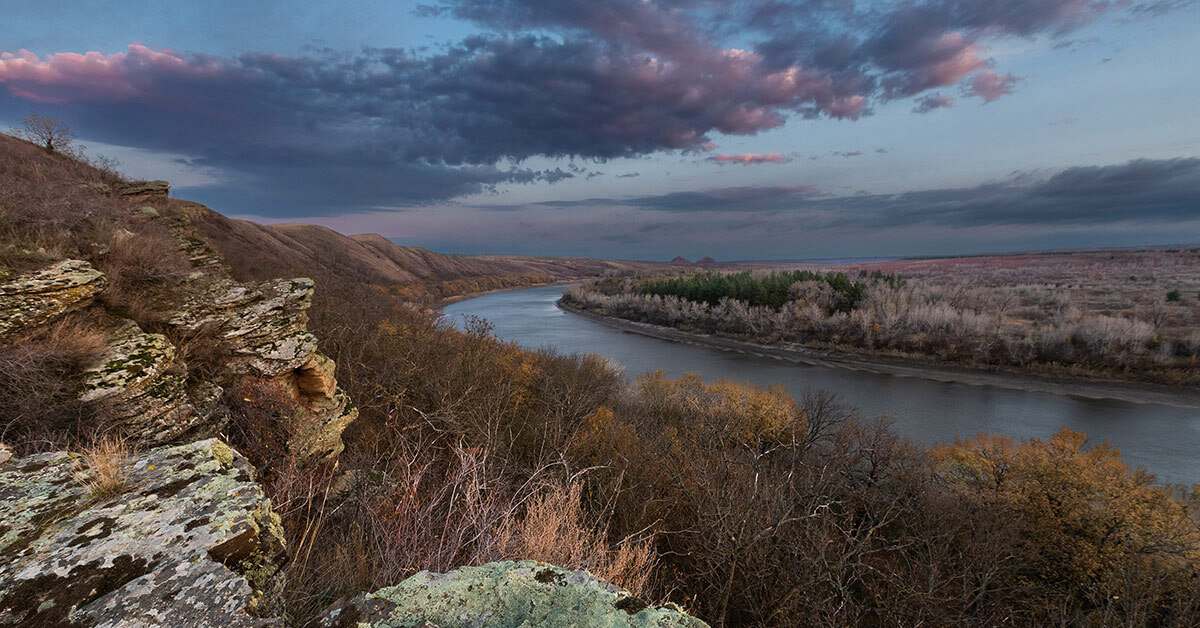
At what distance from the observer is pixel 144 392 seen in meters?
4.42

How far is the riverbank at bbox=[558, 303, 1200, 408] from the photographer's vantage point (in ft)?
94.2

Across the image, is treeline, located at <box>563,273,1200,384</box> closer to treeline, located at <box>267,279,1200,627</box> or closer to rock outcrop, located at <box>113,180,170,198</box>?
treeline, located at <box>267,279,1200,627</box>

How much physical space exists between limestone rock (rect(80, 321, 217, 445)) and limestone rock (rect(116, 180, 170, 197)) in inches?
521

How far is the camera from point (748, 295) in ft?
185

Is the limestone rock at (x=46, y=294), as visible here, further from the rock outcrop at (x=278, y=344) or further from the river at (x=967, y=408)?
the river at (x=967, y=408)

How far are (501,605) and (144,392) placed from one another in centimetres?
493

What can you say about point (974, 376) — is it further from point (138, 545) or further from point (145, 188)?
point (145, 188)

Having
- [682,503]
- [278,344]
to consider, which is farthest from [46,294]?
[682,503]

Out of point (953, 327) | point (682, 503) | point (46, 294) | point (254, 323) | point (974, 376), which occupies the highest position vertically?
point (46, 294)

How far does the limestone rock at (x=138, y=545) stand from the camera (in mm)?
1445

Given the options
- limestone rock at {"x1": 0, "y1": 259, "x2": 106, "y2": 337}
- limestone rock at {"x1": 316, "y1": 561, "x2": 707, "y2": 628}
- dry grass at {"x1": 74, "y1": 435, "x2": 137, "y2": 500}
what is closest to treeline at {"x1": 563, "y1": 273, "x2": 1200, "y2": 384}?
limestone rock at {"x1": 316, "y1": 561, "x2": 707, "y2": 628}

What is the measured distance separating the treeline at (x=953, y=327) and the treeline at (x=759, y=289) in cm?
27

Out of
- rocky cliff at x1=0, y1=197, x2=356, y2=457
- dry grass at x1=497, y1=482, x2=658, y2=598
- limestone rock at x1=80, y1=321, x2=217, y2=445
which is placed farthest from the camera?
rocky cliff at x1=0, y1=197, x2=356, y2=457

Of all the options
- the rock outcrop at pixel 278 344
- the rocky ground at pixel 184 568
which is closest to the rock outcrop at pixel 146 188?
the rock outcrop at pixel 278 344
